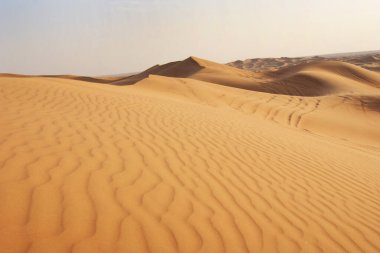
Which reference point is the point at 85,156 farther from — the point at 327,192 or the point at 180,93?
the point at 180,93

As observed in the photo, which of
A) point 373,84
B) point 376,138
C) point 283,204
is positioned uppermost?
point 283,204

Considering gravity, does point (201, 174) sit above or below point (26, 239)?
below

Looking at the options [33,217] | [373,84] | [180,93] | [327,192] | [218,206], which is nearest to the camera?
[33,217]

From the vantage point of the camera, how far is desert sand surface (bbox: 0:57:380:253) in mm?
2539

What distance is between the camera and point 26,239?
224 cm

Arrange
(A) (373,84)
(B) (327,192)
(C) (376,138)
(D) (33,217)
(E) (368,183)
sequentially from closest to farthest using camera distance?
1. (D) (33,217)
2. (B) (327,192)
3. (E) (368,183)
4. (C) (376,138)
5. (A) (373,84)

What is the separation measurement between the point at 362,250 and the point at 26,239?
2.60 meters

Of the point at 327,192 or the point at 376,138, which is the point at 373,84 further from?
the point at 327,192

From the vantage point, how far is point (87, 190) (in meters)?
3.02

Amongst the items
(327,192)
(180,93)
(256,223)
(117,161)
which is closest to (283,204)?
(256,223)

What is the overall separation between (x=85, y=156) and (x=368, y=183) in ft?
12.8

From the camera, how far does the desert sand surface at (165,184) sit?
254cm

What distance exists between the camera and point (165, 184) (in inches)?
137

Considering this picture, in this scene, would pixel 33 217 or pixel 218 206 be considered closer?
pixel 33 217
